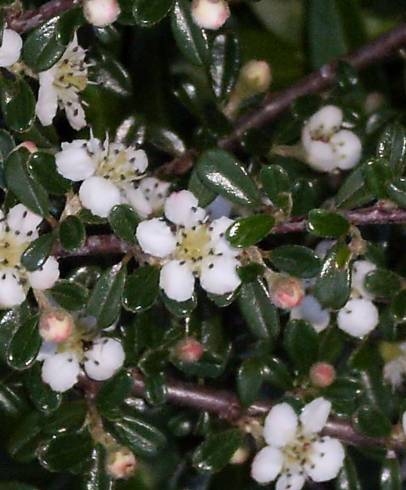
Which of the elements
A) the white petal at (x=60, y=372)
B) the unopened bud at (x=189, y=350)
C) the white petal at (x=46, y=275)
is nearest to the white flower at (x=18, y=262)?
the white petal at (x=46, y=275)

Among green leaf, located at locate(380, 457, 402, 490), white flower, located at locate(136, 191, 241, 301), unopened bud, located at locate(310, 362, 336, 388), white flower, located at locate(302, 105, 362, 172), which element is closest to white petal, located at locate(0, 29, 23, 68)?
white flower, located at locate(136, 191, 241, 301)

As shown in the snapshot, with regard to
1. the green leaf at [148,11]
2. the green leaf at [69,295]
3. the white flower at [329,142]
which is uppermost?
the green leaf at [148,11]

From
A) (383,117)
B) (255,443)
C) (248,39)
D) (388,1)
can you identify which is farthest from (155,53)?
(255,443)

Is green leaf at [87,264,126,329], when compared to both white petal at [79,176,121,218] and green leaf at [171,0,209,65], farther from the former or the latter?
green leaf at [171,0,209,65]

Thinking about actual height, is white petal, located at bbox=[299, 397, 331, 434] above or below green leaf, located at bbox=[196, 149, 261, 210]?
below

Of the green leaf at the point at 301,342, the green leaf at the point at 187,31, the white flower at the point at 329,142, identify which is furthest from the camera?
the white flower at the point at 329,142

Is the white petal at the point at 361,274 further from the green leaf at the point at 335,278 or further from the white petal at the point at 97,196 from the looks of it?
the white petal at the point at 97,196

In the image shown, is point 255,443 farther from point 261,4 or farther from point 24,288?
point 261,4
